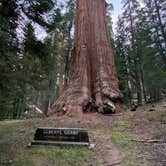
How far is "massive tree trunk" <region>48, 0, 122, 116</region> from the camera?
6.48m

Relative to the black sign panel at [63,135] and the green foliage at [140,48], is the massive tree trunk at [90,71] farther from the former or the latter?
the green foliage at [140,48]

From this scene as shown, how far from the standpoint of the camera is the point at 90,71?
7.29m

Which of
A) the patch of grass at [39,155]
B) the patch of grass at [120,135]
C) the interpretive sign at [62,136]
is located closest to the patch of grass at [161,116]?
the patch of grass at [120,135]

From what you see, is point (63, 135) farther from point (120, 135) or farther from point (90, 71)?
point (90, 71)

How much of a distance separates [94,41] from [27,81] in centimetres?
279

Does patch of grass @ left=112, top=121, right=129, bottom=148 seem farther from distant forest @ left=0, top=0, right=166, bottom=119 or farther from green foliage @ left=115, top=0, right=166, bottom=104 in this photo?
green foliage @ left=115, top=0, right=166, bottom=104

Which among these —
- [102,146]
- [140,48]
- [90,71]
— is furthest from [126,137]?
[140,48]

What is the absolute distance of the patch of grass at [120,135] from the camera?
4077 millimetres

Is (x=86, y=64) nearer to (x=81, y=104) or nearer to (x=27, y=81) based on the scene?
(x=81, y=104)

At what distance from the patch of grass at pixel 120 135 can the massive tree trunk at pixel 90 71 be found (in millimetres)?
1083

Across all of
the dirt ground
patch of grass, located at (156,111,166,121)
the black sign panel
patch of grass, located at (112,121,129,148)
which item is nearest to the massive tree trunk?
the dirt ground

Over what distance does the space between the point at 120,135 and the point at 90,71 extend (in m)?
3.19

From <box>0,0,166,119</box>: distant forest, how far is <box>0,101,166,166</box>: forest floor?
189 cm

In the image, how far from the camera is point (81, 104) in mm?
6340
